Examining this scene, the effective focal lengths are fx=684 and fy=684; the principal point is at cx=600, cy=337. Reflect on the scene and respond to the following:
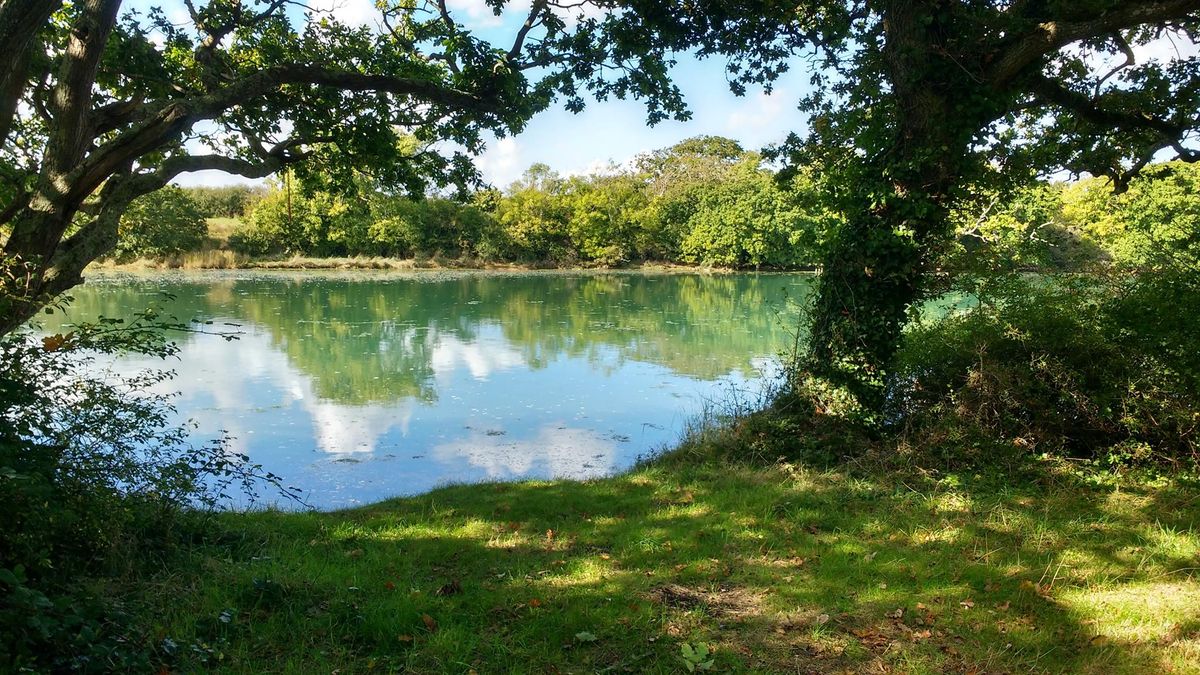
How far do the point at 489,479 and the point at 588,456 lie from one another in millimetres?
1586

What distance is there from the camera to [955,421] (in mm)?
6137

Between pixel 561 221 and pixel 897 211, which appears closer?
pixel 897 211

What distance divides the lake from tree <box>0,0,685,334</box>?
37.4 inches

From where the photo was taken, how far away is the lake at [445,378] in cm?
915

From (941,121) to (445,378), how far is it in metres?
10.2

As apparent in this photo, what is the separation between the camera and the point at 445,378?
13.9 metres

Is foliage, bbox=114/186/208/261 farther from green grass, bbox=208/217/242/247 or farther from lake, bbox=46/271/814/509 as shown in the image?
lake, bbox=46/271/814/509

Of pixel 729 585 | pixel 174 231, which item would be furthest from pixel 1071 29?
pixel 174 231

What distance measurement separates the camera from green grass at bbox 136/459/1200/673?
126 inches

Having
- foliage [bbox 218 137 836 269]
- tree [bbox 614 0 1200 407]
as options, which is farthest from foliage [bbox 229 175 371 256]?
tree [bbox 614 0 1200 407]

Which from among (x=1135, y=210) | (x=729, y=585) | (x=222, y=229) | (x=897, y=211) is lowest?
(x=729, y=585)

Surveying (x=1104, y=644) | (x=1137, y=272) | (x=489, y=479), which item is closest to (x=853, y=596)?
(x=1104, y=644)

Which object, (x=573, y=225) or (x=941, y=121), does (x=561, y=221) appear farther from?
(x=941, y=121)

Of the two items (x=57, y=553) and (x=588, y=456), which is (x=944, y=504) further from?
(x=57, y=553)
